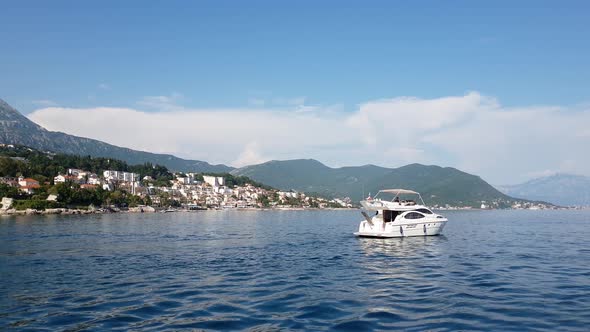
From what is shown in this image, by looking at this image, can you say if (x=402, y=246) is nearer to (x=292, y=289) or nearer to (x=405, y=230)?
(x=405, y=230)

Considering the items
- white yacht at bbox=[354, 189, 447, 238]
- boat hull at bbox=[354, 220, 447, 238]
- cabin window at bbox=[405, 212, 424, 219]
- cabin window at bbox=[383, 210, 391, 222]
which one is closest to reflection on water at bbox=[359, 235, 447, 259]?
boat hull at bbox=[354, 220, 447, 238]

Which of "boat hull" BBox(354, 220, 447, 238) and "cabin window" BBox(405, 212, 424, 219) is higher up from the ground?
"cabin window" BBox(405, 212, 424, 219)

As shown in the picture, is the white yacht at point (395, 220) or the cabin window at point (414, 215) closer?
the white yacht at point (395, 220)

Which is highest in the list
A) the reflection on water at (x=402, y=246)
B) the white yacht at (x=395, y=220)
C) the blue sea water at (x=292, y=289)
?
the white yacht at (x=395, y=220)

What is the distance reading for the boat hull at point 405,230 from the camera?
1826 inches

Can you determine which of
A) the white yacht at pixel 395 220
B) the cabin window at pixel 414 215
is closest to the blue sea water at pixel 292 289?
the white yacht at pixel 395 220

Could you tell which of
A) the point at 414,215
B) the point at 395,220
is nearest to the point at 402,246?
the point at 395,220

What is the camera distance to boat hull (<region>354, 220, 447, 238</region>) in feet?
152

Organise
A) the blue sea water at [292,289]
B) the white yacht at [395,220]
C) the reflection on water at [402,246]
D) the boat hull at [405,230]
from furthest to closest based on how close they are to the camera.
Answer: the white yacht at [395,220]
the boat hull at [405,230]
the reflection on water at [402,246]
the blue sea water at [292,289]

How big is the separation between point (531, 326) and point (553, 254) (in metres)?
23.6

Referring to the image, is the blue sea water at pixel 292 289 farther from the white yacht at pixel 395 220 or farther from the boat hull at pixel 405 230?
the white yacht at pixel 395 220

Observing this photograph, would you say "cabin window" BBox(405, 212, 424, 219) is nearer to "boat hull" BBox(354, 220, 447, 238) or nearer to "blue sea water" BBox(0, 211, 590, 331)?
"boat hull" BBox(354, 220, 447, 238)

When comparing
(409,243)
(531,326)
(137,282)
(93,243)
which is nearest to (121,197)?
(93,243)

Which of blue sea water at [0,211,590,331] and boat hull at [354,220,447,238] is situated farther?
boat hull at [354,220,447,238]
